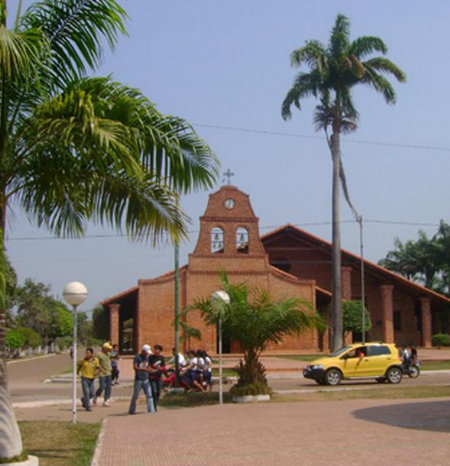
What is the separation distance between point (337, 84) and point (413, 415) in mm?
27709

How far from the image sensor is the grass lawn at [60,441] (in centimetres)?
979

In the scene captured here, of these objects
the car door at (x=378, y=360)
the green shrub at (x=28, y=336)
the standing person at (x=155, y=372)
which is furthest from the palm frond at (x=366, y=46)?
the green shrub at (x=28, y=336)

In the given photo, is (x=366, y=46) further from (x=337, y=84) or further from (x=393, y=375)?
(x=393, y=375)

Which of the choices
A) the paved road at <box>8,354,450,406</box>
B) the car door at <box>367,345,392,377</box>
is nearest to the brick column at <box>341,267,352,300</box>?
the paved road at <box>8,354,450,406</box>

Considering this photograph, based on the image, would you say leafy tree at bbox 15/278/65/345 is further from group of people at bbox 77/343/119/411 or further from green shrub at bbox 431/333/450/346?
group of people at bbox 77/343/119/411

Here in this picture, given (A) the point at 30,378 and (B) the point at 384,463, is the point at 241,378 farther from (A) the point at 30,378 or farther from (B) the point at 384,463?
(A) the point at 30,378

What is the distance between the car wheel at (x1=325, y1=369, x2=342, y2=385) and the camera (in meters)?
23.8

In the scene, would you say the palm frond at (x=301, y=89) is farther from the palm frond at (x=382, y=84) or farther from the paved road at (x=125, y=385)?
the paved road at (x=125, y=385)

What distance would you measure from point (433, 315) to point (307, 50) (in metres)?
27.7

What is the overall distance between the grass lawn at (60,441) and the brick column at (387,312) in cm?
3714

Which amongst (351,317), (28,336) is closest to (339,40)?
(351,317)

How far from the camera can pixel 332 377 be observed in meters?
23.8

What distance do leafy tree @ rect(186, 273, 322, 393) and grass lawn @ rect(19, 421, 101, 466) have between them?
4.85 m

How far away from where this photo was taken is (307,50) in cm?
3806
